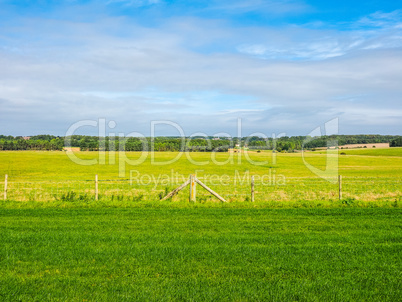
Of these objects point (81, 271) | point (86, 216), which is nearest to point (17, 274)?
point (81, 271)

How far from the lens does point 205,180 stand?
40.6 meters

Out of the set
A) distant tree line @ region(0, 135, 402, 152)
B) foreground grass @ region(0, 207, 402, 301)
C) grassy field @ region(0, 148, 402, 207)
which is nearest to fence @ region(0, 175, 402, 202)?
grassy field @ region(0, 148, 402, 207)

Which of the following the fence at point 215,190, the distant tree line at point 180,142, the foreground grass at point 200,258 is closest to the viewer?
the foreground grass at point 200,258

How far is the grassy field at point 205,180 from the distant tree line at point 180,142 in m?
3.36

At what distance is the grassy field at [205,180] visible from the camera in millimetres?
19750

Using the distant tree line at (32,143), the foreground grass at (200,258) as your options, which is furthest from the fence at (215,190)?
the distant tree line at (32,143)

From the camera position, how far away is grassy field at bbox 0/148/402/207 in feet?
64.8

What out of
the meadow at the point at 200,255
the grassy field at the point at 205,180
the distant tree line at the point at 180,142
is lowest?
the grassy field at the point at 205,180

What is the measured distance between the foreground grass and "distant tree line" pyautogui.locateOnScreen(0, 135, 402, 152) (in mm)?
29659

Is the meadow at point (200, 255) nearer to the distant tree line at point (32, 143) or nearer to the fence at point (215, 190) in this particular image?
the fence at point (215, 190)

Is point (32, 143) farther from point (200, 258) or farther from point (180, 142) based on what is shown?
point (200, 258)

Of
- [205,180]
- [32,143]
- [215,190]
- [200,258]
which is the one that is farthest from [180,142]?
[200,258]

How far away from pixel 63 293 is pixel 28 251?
3.06 meters

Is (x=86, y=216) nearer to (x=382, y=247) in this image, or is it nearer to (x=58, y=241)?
(x=58, y=241)
